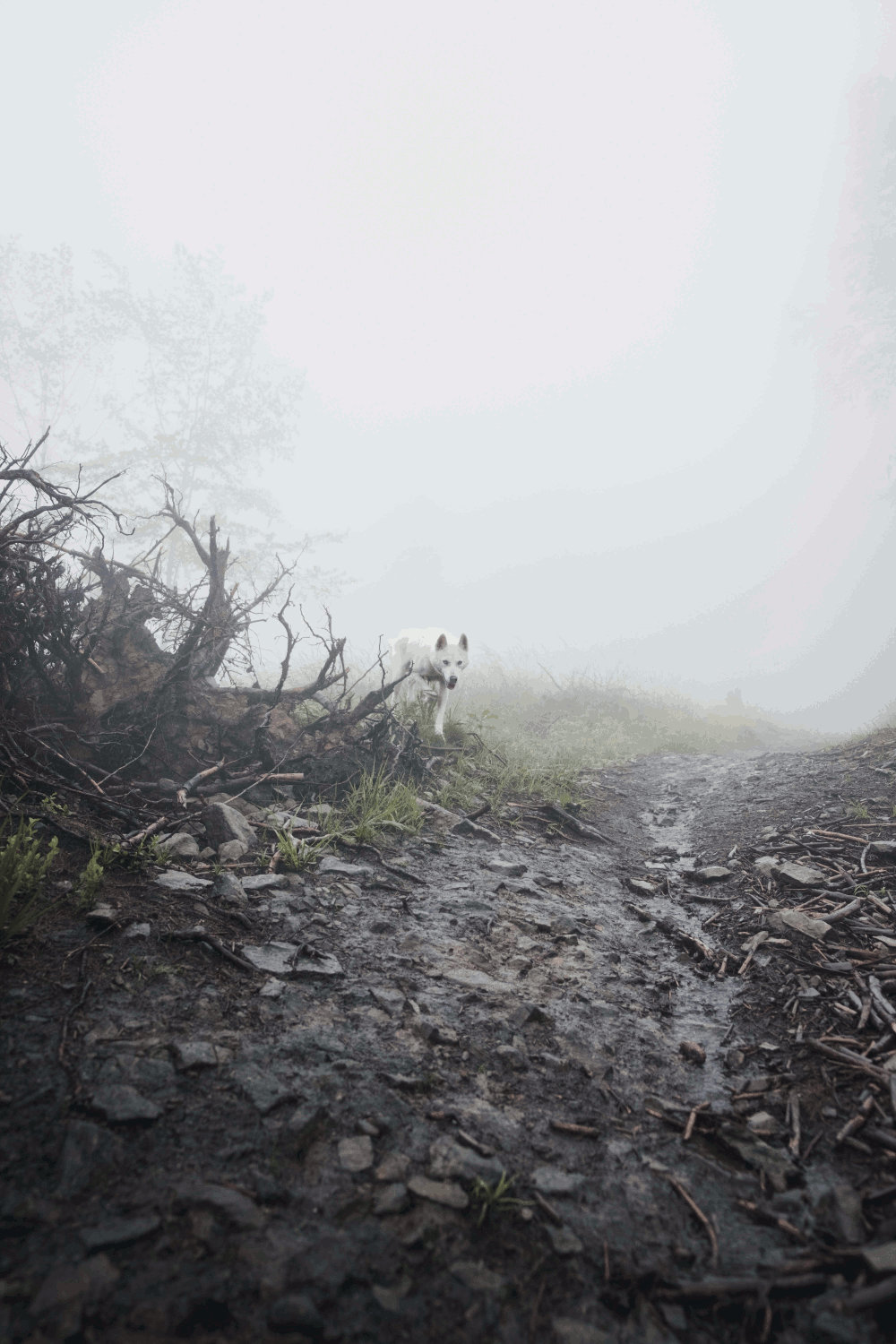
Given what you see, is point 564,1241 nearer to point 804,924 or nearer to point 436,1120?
point 436,1120

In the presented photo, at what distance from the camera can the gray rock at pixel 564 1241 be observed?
1599 millimetres

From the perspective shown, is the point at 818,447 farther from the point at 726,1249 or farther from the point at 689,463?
the point at 726,1249

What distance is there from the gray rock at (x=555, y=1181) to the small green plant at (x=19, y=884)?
7.19 feet

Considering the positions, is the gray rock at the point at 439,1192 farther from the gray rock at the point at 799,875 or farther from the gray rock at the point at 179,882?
the gray rock at the point at 799,875

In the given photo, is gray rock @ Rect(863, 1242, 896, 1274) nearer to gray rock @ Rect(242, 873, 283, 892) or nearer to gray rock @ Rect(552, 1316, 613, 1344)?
gray rock @ Rect(552, 1316, 613, 1344)

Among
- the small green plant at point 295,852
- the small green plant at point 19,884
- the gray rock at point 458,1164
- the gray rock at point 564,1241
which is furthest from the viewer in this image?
the small green plant at point 295,852

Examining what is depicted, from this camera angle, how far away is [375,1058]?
92.7 inches

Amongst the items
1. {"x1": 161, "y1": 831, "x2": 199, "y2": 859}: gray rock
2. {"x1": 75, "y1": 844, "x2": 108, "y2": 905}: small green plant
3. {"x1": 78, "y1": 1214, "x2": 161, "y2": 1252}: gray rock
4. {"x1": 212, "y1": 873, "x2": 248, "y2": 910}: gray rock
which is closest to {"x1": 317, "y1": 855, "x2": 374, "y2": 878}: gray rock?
{"x1": 212, "y1": 873, "x2": 248, "y2": 910}: gray rock

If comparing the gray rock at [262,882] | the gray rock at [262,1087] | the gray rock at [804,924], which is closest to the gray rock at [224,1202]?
the gray rock at [262,1087]

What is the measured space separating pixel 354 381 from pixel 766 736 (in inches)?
7799

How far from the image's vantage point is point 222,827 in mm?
4098

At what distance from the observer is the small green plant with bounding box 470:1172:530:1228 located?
1713 mm

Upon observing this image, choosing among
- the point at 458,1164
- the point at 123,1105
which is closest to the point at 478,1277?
the point at 458,1164

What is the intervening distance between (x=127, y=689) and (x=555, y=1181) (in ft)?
15.8
